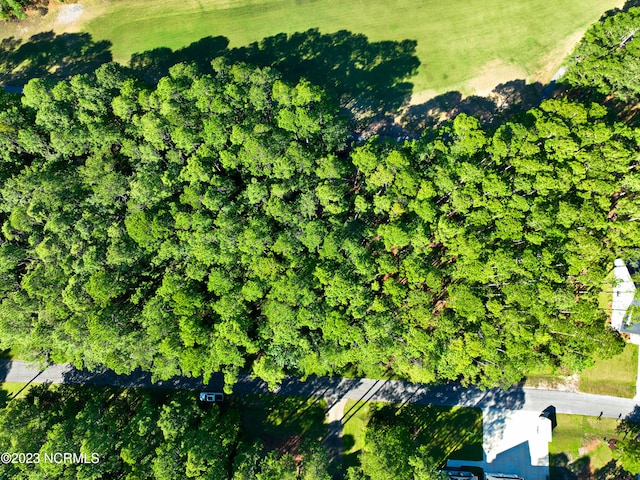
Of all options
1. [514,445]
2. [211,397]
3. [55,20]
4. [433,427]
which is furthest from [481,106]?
[55,20]

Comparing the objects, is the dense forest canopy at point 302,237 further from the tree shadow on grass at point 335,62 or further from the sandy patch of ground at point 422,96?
the sandy patch of ground at point 422,96

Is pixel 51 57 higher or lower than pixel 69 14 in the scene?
lower

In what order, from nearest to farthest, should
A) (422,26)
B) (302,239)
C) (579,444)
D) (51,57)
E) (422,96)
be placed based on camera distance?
(302,239) < (579,444) < (422,96) < (422,26) < (51,57)

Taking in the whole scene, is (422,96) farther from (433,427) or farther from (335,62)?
(433,427)

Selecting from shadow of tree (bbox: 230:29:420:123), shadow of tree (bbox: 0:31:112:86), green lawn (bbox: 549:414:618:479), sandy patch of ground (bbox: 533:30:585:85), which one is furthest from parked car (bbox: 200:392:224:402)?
sandy patch of ground (bbox: 533:30:585:85)

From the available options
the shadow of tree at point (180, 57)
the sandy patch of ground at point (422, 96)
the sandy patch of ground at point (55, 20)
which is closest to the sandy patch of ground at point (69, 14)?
the sandy patch of ground at point (55, 20)

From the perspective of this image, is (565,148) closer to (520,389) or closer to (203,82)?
(520,389)

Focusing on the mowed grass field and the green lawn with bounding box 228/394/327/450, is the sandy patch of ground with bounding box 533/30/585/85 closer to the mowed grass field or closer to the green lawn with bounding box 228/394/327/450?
the mowed grass field
